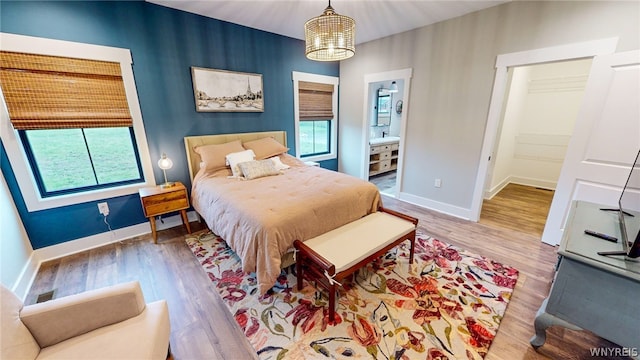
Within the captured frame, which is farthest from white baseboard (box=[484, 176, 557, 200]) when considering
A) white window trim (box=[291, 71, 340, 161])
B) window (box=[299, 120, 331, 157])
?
window (box=[299, 120, 331, 157])

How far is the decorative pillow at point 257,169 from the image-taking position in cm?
289

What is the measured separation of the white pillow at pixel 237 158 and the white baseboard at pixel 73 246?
107cm

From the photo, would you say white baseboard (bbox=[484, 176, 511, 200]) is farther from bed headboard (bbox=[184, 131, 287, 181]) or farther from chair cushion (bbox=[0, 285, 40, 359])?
chair cushion (bbox=[0, 285, 40, 359])

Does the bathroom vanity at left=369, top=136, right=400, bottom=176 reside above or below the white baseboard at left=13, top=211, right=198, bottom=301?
above

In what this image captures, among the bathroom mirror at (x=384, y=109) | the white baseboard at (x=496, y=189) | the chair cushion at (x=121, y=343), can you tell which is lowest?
the white baseboard at (x=496, y=189)

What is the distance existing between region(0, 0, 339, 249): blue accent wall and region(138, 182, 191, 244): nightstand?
1.20ft

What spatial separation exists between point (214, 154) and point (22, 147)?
1682mm

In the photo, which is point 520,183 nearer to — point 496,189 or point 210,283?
point 496,189

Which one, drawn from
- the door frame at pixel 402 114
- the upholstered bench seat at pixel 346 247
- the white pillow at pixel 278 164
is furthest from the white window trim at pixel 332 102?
the upholstered bench seat at pixel 346 247

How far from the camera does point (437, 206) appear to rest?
3678mm

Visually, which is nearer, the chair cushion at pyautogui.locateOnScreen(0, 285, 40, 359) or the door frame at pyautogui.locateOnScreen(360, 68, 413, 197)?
the chair cushion at pyautogui.locateOnScreen(0, 285, 40, 359)

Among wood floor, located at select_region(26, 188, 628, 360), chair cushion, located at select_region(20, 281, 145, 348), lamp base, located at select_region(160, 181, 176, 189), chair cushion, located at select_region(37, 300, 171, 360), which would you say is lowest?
wood floor, located at select_region(26, 188, 628, 360)

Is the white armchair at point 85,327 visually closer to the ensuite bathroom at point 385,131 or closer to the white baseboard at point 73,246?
the white baseboard at point 73,246

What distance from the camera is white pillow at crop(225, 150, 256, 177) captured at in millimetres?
2982
